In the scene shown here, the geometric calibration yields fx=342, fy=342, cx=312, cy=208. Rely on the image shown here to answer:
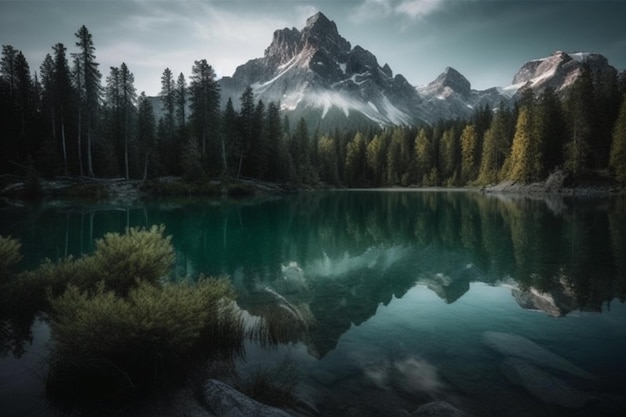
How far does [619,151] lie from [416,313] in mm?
64410

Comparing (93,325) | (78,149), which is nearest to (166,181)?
(78,149)

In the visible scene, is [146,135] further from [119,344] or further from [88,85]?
[119,344]

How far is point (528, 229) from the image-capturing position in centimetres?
2648

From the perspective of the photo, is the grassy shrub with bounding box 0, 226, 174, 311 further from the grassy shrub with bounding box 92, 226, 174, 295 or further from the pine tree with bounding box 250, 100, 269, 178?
the pine tree with bounding box 250, 100, 269, 178

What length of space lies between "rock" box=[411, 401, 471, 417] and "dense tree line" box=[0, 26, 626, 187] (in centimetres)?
5199

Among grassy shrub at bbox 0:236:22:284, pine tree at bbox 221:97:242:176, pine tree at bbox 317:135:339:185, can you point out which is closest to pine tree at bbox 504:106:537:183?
pine tree at bbox 317:135:339:185

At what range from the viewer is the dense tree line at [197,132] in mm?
49281

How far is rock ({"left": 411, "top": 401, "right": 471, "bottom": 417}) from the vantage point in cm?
550

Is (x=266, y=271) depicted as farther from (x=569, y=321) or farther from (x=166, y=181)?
(x=166, y=181)

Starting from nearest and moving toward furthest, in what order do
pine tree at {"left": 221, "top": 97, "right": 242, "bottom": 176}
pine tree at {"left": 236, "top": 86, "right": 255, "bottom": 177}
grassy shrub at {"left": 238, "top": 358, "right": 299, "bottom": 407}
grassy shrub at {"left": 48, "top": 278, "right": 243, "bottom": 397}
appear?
grassy shrub at {"left": 48, "top": 278, "right": 243, "bottom": 397} < grassy shrub at {"left": 238, "top": 358, "right": 299, "bottom": 407} < pine tree at {"left": 221, "top": 97, "right": 242, "bottom": 176} < pine tree at {"left": 236, "top": 86, "right": 255, "bottom": 177}

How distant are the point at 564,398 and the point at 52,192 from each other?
55.4 m

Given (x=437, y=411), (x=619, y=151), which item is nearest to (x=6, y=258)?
(x=437, y=411)

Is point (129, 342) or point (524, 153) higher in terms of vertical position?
point (524, 153)

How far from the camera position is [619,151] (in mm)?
54844
